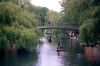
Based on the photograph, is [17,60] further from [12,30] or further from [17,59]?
[12,30]

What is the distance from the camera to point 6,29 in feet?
134

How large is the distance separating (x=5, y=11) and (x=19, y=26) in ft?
14.7

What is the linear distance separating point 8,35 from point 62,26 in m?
33.8

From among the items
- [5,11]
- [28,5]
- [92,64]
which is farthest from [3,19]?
[28,5]

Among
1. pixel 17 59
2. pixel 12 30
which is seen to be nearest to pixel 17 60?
pixel 17 59

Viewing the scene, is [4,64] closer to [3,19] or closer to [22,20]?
[3,19]

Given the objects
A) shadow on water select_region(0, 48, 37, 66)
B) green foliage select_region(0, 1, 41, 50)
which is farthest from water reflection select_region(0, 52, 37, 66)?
green foliage select_region(0, 1, 41, 50)

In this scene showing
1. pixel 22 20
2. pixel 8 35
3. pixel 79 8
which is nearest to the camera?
pixel 8 35

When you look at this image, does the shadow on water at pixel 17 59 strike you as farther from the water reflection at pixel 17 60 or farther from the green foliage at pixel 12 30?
the green foliage at pixel 12 30

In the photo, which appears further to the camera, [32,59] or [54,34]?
[54,34]

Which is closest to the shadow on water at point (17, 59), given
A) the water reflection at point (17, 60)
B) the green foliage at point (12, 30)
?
the water reflection at point (17, 60)

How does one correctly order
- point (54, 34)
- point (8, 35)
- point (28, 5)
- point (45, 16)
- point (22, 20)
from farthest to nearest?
point (45, 16), point (54, 34), point (28, 5), point (22, 20), point (8, 35)

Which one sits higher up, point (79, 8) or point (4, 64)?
point (79, 8)

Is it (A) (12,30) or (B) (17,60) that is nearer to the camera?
(A) (12,30)
